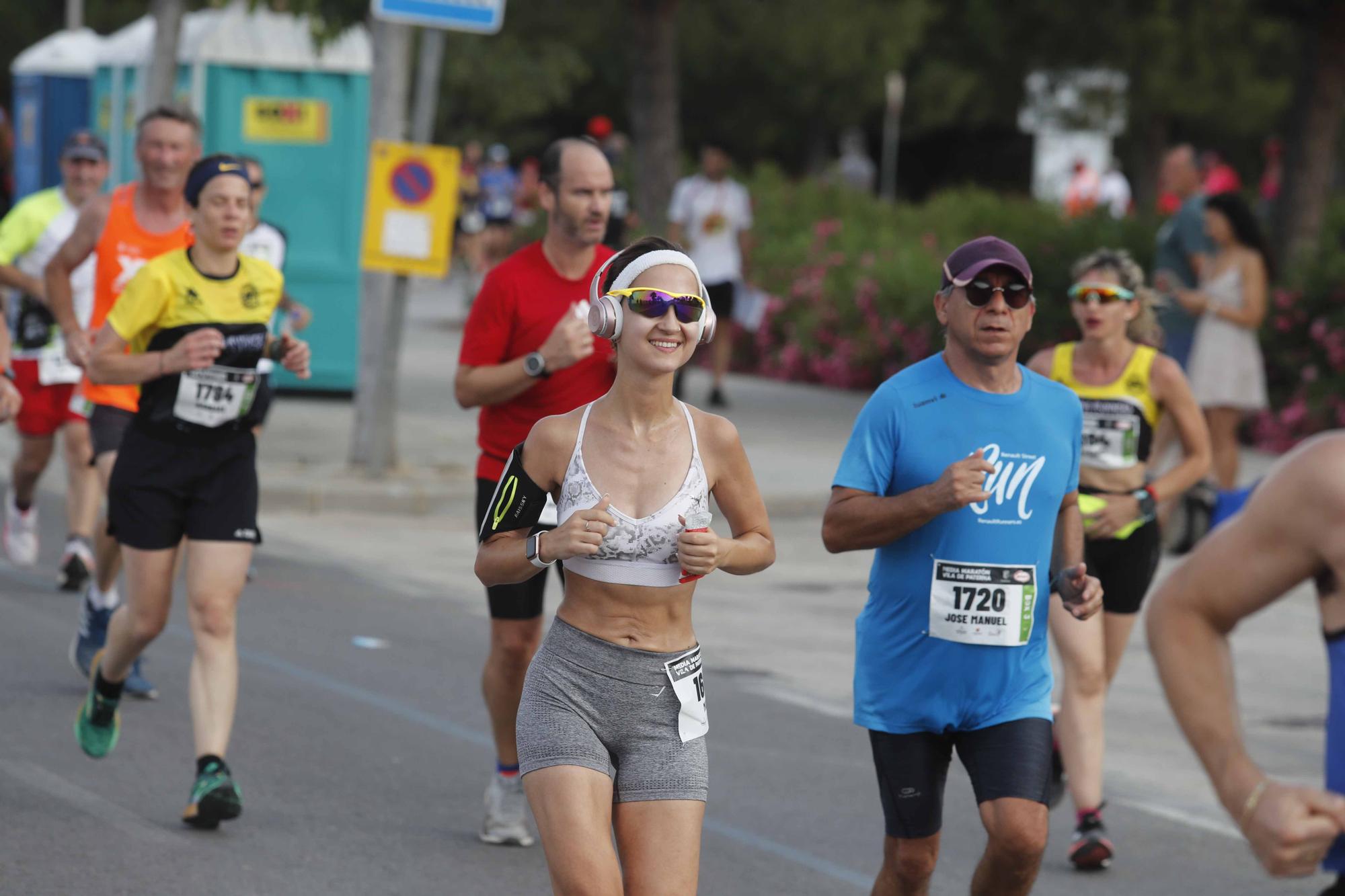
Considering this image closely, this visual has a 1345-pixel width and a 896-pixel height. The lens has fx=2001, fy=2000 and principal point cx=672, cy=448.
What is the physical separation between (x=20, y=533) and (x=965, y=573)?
260 inches

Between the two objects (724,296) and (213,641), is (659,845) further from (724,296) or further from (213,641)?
(724,296)

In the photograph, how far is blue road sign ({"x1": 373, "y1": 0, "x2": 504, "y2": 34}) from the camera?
11930mm

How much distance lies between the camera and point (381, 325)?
13.1 metres

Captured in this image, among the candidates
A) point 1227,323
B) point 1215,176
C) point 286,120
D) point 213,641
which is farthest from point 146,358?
point 1215,176

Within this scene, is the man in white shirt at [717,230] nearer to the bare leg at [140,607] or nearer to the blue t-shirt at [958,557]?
the bare leg at [140,607]

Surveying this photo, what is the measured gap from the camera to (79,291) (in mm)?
9414

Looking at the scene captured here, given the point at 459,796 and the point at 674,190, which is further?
the point at 674,190

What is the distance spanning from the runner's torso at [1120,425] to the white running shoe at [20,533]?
5.61 m

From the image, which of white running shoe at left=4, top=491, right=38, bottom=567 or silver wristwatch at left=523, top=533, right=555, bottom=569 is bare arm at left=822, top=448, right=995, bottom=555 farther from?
white running shoe at left=4, top=491, right=38, bottom=567

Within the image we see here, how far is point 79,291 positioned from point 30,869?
14.3 ft

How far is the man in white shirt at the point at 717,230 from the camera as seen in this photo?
57.7 ft

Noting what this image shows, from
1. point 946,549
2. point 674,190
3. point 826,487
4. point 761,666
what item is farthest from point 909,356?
point 946,549

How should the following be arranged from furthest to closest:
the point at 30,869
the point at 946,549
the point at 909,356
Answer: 1. the point at 909,356
2. the point at 30,869
3. the point at 946,549

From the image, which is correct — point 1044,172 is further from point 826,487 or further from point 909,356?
point 826,487
